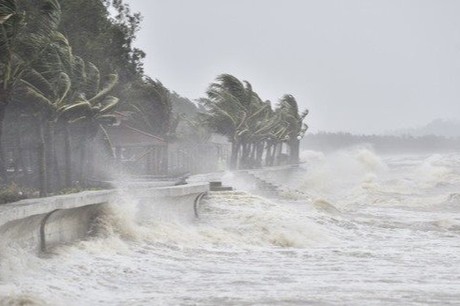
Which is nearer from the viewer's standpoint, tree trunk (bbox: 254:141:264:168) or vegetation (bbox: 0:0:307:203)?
vegetation (bbox: 0:0:307:203)

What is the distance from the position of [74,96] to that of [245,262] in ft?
41.7

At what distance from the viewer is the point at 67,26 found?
3522 cm

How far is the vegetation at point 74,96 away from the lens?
72.5 ft

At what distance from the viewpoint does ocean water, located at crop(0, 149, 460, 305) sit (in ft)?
41.0

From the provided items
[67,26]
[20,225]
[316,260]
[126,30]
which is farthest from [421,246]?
[126,30]

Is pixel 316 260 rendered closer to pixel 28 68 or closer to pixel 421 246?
pixel 421 246

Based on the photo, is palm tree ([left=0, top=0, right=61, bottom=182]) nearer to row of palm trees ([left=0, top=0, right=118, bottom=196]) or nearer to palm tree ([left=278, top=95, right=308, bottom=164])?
row of palm trees ([left=0, top=0, right=118, bottom=196])

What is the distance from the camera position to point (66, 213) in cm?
1656

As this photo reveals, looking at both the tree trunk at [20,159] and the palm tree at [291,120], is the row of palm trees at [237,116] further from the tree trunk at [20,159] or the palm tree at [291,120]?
the tree trunk at [20,159]

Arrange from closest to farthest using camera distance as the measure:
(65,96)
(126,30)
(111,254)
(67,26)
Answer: (111,254) < (65,96) < (67,26) < (126,30)

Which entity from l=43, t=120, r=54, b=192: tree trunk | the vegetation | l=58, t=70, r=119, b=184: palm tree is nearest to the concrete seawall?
the vegetation

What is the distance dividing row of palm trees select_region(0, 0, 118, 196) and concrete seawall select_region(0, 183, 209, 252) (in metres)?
2.34

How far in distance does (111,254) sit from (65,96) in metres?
9.82

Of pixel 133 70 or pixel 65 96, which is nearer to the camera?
pixel 65 96
